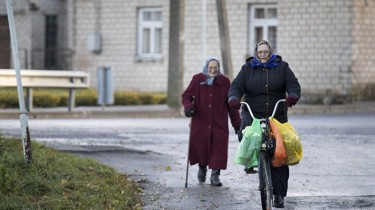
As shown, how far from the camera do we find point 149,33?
139 ft

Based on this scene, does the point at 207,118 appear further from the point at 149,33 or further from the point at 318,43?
the point at 149,33

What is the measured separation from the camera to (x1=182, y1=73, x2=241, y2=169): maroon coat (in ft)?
47.1

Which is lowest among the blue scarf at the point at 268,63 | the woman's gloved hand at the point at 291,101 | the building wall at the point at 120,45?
the building wall at the point at 120,45

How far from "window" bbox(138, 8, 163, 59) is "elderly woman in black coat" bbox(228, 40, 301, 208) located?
98.4 ft

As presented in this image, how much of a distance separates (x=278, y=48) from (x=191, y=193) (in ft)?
83.7

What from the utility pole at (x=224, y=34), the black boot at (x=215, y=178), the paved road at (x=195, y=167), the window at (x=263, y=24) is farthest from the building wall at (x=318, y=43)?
the black boot at (x=215, y=178)

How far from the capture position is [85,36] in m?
43.2

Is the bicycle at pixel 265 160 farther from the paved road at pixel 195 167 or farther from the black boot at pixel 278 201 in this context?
the paved road at pixel 195 167

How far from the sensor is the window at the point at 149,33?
4197cm

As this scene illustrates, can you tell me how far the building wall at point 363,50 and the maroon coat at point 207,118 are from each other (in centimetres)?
2272

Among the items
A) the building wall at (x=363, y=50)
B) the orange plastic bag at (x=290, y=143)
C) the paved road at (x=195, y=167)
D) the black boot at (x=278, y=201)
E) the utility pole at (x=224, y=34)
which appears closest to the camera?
Answer: the orange plastic bag at (x=290, y=143)

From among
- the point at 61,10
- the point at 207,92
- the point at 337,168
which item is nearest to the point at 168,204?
the point at 207,92

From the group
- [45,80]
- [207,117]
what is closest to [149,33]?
[45,80]

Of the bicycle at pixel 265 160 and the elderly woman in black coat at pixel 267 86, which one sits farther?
the elderly woman in black coat at pixel 267 86
